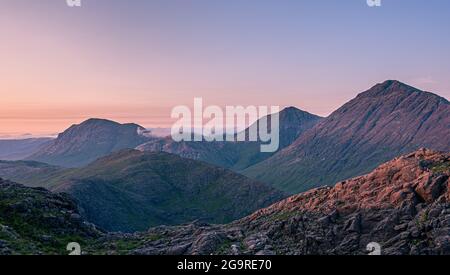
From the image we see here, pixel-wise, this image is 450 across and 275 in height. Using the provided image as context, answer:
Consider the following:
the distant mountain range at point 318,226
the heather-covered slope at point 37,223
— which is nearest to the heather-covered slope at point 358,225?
the distant mountain range at point 318,226

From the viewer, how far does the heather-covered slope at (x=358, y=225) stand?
5981cm

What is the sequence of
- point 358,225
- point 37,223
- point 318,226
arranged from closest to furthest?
point 358,225 < point 318,226 < point 37,223

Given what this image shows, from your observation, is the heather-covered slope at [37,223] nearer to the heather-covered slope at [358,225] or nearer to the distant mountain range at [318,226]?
the distant mountain range at [318,226]

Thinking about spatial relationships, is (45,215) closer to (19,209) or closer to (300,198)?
(19,209)

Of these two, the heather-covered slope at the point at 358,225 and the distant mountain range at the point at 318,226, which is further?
the distant mountain range at the point at 318,226

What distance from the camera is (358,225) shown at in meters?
66.2

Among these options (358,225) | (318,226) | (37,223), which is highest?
(358,225)

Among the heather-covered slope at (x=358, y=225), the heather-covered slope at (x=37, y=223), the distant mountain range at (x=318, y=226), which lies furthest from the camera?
the heather-covered slope at (x=37, y=223)

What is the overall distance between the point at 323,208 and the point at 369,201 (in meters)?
8.26

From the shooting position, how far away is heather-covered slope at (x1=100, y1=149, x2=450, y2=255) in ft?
196

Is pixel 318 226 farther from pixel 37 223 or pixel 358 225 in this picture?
pixel 37 223

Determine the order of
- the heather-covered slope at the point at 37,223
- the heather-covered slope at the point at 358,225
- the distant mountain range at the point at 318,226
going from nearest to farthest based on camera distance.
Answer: the heather-covered slope at the point at 358,225 < the distant mountain range at the point at 318,226 < the heather-covered slope at the point at 37,223

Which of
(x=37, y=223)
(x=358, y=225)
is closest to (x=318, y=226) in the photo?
(x=358, y=225)
